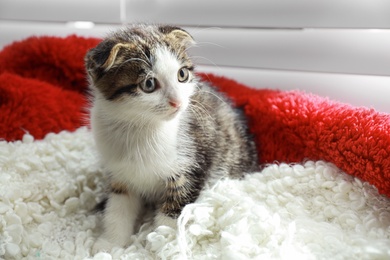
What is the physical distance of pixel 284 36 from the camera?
1.56m

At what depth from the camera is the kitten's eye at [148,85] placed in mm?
989

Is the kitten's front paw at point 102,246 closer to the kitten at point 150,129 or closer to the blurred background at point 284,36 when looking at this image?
the kitten at point 150,129

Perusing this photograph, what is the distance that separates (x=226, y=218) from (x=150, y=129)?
29 cm

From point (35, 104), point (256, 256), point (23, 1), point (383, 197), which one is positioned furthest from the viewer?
point (23, 1)

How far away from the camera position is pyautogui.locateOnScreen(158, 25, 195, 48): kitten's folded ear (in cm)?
109

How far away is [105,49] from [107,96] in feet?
0.40

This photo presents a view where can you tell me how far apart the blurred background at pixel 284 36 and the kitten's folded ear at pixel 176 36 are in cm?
53

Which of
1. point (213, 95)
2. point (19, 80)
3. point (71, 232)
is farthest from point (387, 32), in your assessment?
point (19, 80)

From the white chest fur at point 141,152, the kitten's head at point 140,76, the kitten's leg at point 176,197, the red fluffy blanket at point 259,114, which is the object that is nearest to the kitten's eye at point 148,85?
the kitten's head at point 140,76

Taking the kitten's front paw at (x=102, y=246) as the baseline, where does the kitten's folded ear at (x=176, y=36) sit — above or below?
above

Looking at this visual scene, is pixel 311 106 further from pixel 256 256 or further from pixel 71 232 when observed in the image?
pixel 71 232

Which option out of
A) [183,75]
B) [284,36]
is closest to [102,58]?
[183,75]

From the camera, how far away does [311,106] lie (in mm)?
1286

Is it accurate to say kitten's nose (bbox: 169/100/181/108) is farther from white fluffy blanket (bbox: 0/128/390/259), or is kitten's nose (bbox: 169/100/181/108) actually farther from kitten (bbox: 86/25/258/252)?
white fluffy blanket (bbox: 0/128/390/259)
